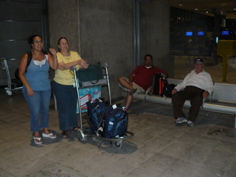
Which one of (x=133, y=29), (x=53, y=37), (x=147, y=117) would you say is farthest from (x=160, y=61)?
(x=53, y=37)

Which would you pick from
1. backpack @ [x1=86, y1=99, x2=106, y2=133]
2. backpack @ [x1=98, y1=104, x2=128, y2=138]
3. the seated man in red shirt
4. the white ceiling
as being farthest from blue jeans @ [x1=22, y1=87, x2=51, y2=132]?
the white ceiling

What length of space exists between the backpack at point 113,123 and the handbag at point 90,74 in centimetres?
69

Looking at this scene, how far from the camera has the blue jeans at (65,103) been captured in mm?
4812

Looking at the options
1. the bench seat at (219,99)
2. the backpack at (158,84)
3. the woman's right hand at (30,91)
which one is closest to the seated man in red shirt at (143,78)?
the backpack at (158,84)

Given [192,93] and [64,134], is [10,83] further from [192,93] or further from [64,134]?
[192,93]

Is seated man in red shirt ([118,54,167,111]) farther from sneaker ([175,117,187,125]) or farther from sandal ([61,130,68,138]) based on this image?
sandal ([61,130,68,138])

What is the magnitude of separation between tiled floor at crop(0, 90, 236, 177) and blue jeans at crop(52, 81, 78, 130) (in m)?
0.30

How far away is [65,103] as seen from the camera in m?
4.87

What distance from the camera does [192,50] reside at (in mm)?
7180

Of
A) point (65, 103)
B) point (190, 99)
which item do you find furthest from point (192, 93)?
point (65, 103)

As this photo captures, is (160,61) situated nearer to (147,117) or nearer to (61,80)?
(147,117)

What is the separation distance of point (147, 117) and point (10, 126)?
9.29 ft

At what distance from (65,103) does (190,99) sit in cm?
252

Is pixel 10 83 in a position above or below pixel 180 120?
above
